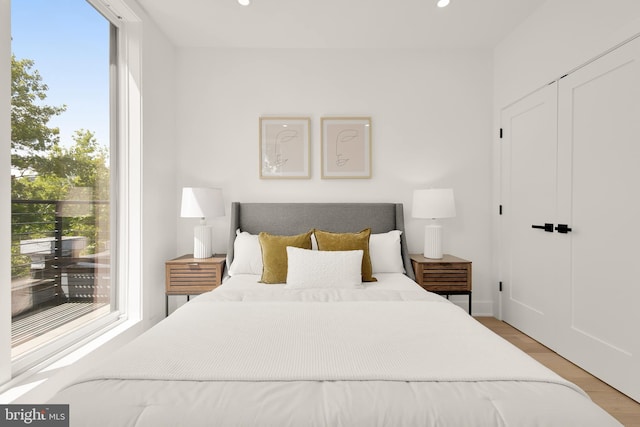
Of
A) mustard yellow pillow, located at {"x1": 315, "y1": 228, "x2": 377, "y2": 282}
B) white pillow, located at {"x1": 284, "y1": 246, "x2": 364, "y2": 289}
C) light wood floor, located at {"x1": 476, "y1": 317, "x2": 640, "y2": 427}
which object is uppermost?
mustard yellow pillow, located at {"x1": 315, "y1": 228, "x2": 377, "y2": 282}

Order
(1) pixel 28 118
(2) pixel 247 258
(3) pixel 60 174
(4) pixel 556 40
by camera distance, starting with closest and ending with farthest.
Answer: (1) pixel 28 118, (3) pixel 60 174, (4) pixel 556 40, (2) pixel 247 258

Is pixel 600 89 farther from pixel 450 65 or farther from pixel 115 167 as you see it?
pixel 115 167

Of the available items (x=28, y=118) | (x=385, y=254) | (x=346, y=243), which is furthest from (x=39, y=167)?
(x=385, y=254)

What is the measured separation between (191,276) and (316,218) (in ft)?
4.20

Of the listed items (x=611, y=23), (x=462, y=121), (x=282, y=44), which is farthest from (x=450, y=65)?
(x=282, y=44)

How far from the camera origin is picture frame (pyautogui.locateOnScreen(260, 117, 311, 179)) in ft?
11.2

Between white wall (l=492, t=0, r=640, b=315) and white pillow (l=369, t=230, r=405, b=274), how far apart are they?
49.4 inches

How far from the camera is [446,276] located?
2971 mm

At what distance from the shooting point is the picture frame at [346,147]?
3432 mm

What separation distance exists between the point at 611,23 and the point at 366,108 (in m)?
1.93

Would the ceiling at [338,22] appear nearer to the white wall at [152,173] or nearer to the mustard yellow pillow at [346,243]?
the white wall at [152,173]

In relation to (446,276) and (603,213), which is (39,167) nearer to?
(446,276)

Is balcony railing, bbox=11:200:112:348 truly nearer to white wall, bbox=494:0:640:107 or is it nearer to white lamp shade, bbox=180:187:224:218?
white lamp shade, bbox=180:187:224:218

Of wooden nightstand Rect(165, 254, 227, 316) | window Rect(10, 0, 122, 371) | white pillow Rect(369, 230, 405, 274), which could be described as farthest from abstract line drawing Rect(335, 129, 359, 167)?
window Rect(10, 0, 122, 371)
